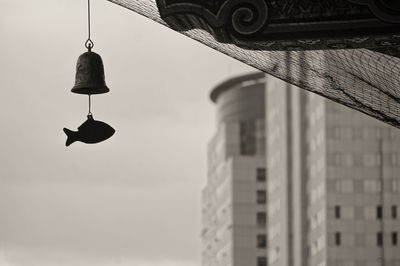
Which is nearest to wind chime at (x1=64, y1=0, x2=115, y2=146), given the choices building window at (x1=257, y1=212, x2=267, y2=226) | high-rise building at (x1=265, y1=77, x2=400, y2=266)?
high-rise building at (x1=265, y1=77, x2=400, y2=266)

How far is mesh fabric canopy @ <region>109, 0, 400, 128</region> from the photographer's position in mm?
13641

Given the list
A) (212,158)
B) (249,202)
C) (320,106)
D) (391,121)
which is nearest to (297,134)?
(320,106)

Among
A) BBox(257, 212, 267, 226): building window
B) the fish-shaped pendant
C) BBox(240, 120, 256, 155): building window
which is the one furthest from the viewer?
BBox(240, 120, 256, 155): building window

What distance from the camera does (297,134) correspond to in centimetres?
13812

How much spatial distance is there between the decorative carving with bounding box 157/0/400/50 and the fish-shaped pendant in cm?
222

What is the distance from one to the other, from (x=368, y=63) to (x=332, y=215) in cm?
11569

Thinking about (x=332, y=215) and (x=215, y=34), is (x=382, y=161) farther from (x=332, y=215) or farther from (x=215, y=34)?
(x=215, y=34)

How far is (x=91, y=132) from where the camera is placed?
15211 millimetres

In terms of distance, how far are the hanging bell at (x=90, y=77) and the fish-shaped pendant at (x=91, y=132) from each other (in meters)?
0.34

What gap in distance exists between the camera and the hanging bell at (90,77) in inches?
607

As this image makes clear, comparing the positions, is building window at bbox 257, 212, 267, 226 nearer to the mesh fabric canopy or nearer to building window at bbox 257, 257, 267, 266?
building window at bbox 257, 257, 267, 266

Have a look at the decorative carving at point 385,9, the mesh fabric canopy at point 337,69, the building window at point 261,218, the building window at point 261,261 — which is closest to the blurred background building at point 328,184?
the building window at point 261,218

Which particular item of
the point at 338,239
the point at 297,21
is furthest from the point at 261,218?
the point at 297,21

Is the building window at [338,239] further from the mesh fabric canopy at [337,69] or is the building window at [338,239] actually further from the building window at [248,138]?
the mesh fabric canopy at [337,69]
